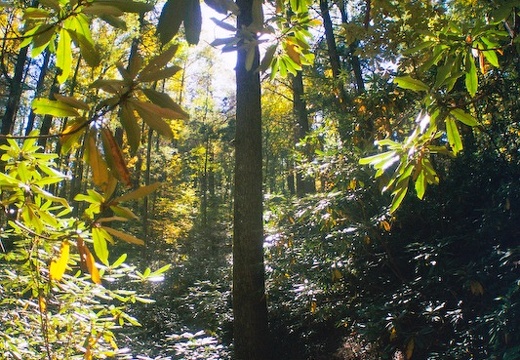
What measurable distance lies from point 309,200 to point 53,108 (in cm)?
373

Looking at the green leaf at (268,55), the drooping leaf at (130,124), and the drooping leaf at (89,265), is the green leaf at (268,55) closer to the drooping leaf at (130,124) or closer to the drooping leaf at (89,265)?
the drooping leaf at (130,124)

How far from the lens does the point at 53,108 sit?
743mm

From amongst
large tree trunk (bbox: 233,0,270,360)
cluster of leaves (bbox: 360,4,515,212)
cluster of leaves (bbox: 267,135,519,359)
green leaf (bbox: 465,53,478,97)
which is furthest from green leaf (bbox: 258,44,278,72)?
large tree trunk (bbox: 233,0,270,360)

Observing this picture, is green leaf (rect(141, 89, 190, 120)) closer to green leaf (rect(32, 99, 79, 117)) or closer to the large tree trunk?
green leaf (rect(32, 99, 79, 117))

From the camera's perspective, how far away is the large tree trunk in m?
4.27

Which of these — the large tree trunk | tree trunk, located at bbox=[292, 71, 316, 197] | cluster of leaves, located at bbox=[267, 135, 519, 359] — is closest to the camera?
cluster of leaves, located at bbox=[267, 135, 519, 359]

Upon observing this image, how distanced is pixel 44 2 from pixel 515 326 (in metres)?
2.76

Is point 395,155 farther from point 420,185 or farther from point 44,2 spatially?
point 44,2

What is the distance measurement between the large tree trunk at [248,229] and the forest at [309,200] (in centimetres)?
2

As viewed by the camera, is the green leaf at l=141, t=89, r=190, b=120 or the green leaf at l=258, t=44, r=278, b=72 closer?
the green leaf at l=141, t=89, r=190, b=120

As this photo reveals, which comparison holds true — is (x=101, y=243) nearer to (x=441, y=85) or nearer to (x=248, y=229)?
(x=441, y=85)

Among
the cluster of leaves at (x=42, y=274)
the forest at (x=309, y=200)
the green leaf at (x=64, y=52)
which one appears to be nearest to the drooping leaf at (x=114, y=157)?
the forest at (x=309, y=200)

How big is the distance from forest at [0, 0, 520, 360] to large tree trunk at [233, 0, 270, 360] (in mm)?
19

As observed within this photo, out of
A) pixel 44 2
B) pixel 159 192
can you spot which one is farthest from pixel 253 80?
pixel 159 192
